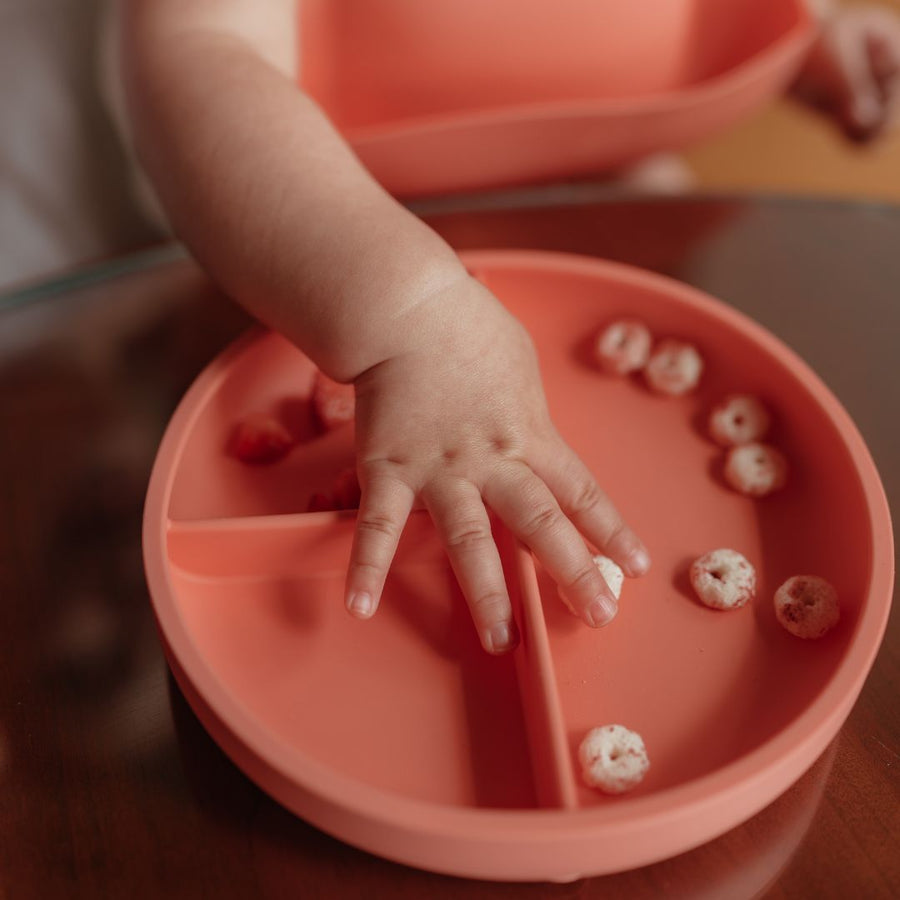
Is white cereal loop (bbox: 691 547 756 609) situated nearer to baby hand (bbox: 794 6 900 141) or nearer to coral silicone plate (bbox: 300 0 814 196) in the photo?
coral silicone plate (bbox: 300 0 814 196)

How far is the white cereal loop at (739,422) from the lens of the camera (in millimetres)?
558

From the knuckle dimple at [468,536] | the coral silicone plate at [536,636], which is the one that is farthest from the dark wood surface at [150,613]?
the knuckle dimple at [468,536]

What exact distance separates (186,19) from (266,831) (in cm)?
52

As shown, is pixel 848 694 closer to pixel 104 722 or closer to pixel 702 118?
pixel 104 722

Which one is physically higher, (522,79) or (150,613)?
(522,79)

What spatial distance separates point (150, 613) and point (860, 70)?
769mm

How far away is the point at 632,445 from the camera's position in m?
0.57

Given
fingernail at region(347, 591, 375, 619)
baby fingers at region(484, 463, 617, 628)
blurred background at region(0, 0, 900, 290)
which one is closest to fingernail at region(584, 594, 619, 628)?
baby fingers at region(484, 463, 617, 628)

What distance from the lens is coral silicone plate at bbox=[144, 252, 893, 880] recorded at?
0.38 m

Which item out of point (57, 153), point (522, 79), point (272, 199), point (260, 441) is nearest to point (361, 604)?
point (260, 441)

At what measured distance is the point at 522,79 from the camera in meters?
0.80

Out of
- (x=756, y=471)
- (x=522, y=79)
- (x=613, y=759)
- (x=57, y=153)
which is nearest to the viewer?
(x=613, y=759)

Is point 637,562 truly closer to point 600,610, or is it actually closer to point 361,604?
point 600,610

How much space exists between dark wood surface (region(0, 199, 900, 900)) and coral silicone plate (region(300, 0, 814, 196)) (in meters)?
0.05
